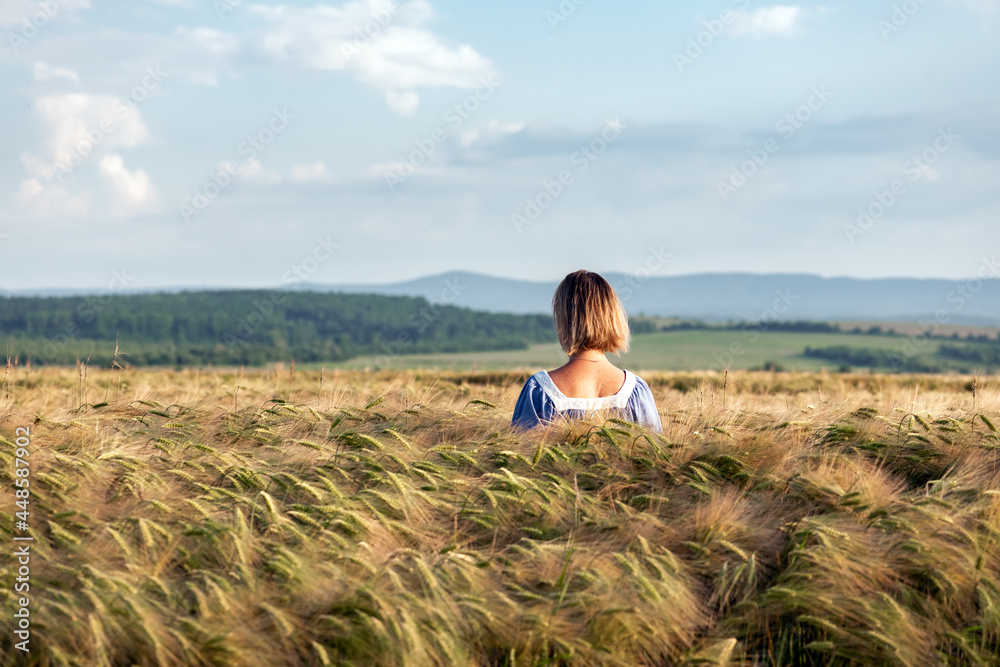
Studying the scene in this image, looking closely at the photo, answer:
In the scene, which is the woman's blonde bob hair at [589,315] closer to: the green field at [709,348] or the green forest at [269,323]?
the green field at [709,348]

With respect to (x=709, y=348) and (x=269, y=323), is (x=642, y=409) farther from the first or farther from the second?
(x=269, y=323)

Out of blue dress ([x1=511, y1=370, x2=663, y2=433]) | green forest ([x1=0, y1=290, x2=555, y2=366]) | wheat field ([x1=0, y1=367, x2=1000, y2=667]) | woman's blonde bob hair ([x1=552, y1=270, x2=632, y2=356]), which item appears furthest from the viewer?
green forest ([x1=0, y1=290, x2=555, y2=366])

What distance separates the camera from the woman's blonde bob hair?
561 centimetres

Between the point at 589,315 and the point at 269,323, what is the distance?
382 feet

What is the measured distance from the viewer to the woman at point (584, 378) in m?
5.66

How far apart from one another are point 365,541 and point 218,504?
1.00 m

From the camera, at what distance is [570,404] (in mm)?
5727

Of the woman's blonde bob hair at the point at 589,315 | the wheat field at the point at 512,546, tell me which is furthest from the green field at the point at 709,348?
the wheat field at the point at 512,546

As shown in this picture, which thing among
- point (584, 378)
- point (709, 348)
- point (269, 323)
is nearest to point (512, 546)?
point (584, 378)

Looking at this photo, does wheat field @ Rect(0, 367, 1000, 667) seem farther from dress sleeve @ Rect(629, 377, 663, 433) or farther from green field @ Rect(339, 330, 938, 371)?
green field @ Rect(339, 330, 938, 371)

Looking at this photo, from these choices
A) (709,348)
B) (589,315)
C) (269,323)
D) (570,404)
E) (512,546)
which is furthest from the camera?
(269,323)

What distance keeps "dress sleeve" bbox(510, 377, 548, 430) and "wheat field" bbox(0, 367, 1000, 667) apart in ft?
0.83

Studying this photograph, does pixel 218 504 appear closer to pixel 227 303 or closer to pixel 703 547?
pixel 703 547

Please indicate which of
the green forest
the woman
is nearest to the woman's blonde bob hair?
the woman
